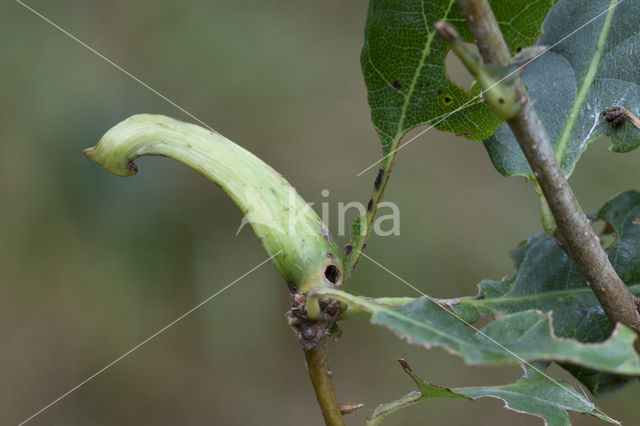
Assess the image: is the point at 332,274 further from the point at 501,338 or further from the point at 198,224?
the point at 198,224

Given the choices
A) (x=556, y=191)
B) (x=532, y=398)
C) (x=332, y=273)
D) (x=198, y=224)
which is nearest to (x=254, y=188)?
(x=332, y=273)

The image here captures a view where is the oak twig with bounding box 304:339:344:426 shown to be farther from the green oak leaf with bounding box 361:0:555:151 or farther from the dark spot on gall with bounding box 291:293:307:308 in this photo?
the green oak leaf with bounding box 361:0:555:151

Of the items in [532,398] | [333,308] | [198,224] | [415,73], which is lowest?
[532,398]

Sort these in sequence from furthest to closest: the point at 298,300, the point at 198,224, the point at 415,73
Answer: the point at 198,224 → the point at 415,73 → the point at 298,300

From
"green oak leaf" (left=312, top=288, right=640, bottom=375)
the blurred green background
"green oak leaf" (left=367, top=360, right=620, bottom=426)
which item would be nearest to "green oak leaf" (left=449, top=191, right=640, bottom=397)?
"green oak leaf" (left=367, top=360, right=620, bottom=426)

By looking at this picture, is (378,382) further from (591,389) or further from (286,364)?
(591,389)

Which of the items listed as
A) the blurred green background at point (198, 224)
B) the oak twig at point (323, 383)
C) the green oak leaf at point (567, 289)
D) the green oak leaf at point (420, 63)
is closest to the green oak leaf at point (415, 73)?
the green oak leaf at point (420, 63)
